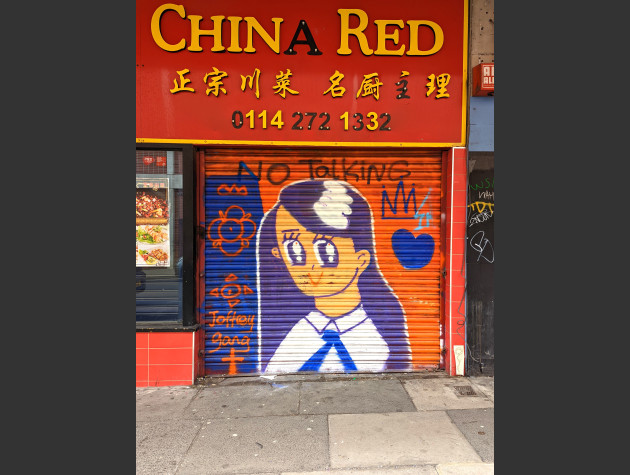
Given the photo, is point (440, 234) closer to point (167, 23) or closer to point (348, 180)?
point (348, 180)

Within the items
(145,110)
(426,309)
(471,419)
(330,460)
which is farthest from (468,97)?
(330,460)

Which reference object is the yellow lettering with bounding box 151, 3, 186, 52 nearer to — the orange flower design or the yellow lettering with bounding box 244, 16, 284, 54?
the yellow lettering with bounding box 244, 16, 284, 54

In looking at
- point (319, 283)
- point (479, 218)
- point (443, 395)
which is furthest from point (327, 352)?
point (479, 218)

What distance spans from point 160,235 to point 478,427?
442 cm

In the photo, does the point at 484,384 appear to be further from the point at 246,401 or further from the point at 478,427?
the point at 246,401

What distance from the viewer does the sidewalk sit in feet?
10.9

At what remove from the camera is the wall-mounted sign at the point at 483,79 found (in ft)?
15.9

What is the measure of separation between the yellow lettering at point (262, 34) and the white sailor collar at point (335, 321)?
365cm

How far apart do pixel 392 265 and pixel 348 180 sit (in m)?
1.35

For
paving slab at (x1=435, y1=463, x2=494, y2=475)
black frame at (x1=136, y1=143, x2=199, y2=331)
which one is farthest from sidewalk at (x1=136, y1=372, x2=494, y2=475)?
black frame at (x1=136, y1=143, x2=199, y2=331)

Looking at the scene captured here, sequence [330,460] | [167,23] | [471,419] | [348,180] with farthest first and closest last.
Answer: [348,180], [167,23], [471,419], [330,460]

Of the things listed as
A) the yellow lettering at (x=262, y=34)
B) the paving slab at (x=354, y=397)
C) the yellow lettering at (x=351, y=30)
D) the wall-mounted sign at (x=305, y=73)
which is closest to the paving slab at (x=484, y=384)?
the paving slab at (x=354, y=397)

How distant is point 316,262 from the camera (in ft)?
17.3

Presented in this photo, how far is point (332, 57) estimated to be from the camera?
5074 mm
